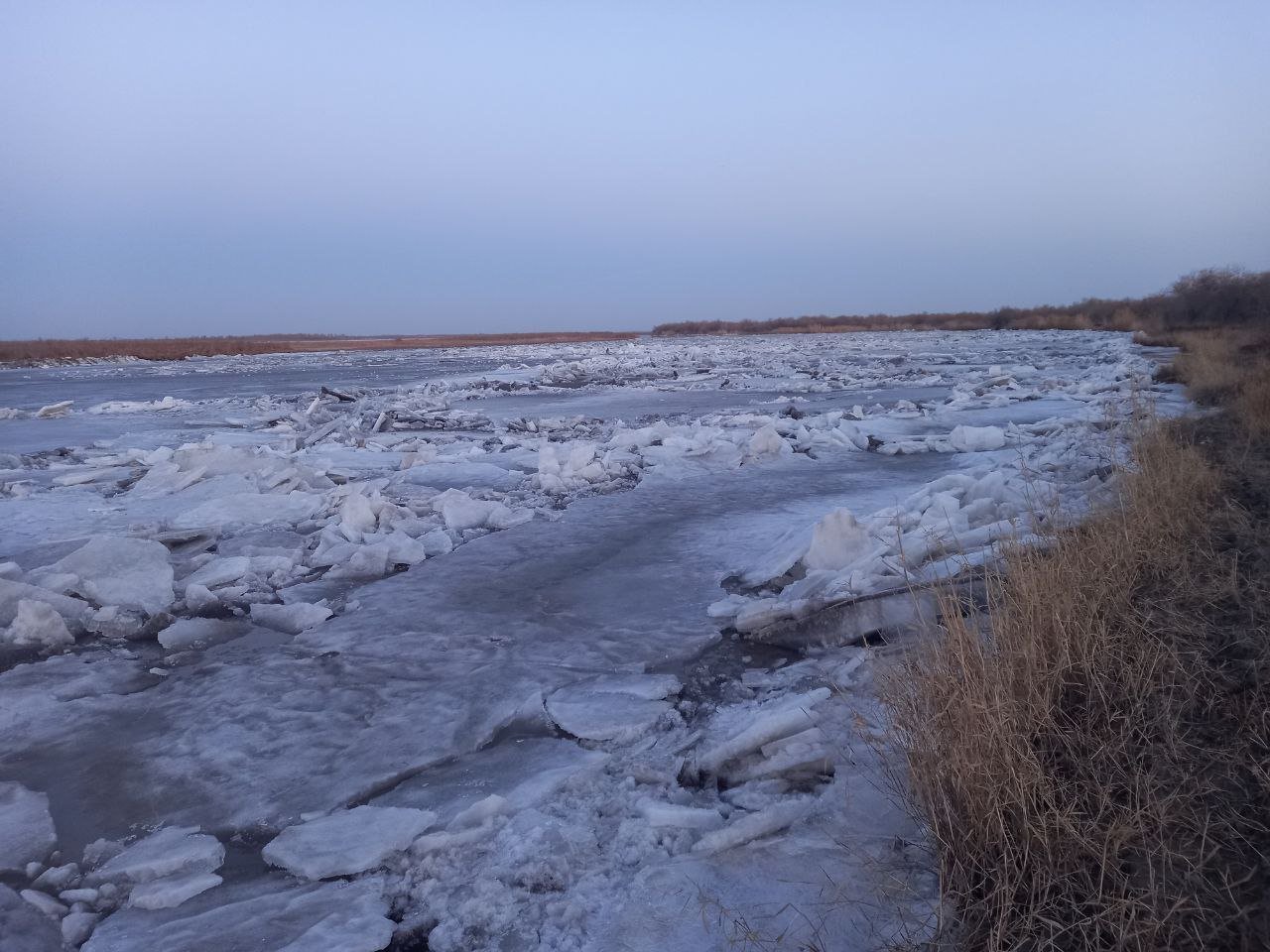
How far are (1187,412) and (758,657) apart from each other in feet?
21.6

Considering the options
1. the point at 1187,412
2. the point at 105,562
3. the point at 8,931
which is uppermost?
the point at 1187,412

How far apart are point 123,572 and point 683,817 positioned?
11.9 ft

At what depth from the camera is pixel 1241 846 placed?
1.69 m

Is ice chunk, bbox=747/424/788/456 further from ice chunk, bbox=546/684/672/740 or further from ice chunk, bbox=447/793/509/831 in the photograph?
ice chunk, bbox=447/793/509/831

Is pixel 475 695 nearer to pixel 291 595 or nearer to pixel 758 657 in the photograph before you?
pixel 758 657

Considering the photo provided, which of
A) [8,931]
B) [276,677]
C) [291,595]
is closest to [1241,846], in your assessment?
[8,931]

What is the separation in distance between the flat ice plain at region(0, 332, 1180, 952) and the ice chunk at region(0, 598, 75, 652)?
0.05 feet

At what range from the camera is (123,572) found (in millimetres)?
4410

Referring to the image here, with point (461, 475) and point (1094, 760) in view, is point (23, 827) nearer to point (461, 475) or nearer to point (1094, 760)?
point (1094, 760)

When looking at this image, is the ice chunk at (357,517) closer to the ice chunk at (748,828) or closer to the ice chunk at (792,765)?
the ice chunk at (792,765)

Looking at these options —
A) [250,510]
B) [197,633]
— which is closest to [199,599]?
[197,633]

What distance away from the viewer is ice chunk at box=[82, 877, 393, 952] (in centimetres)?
190

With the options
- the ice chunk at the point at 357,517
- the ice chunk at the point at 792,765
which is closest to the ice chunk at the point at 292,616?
the ice chunk at the point at 357,517

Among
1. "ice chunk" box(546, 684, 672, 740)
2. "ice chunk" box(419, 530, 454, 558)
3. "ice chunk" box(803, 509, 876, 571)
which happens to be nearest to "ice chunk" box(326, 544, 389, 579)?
"ice chunk" box(419, 530, 454, 558)
